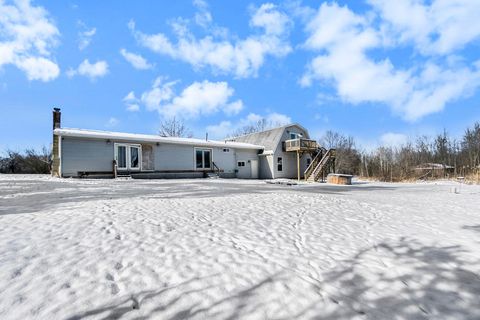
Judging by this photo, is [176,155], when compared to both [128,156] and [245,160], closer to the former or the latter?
[128,156]

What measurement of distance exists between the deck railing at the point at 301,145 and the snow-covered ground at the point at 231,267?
60.0 feet

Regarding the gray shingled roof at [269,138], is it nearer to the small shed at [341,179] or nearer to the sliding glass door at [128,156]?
the small shed at [341,179]

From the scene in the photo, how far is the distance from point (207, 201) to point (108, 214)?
2691 mm

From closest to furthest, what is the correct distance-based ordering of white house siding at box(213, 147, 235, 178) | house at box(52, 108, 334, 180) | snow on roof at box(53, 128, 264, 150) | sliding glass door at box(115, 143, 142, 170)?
snow on roof at box(53, 128, 264, 150)
house at box(52, 108, 334, 180)
sliding glass door at box(115, 143, 142, 170)
white house siding at box(213, 147, 235, 178)

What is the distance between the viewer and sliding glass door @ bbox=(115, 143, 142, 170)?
58.9 ft

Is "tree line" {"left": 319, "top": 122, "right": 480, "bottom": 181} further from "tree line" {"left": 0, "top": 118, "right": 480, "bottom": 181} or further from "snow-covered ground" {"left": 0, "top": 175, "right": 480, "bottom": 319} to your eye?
"snow-covered ground" {"left": 0, "top": 175, "right": 480, "bottom": 319}

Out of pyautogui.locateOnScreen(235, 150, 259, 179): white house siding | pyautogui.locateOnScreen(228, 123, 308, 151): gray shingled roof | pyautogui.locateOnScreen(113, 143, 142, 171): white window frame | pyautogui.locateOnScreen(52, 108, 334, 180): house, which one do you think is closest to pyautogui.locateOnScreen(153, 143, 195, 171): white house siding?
pyautogui.locateOnScreen(52, 108, 334, 180): house

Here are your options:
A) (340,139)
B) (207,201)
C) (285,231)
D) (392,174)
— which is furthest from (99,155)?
(340,139)

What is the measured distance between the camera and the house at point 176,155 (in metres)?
16.4

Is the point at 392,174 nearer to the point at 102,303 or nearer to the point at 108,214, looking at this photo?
the point at 108,214

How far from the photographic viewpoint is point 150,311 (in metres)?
2.12

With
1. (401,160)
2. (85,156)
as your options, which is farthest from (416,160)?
(85,156)

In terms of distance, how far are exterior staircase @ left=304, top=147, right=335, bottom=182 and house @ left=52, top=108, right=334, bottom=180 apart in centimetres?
9

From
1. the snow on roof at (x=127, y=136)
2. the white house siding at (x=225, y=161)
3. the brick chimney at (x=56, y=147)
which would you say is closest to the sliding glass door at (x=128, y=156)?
the snow on roof at (x=127, y=136)
